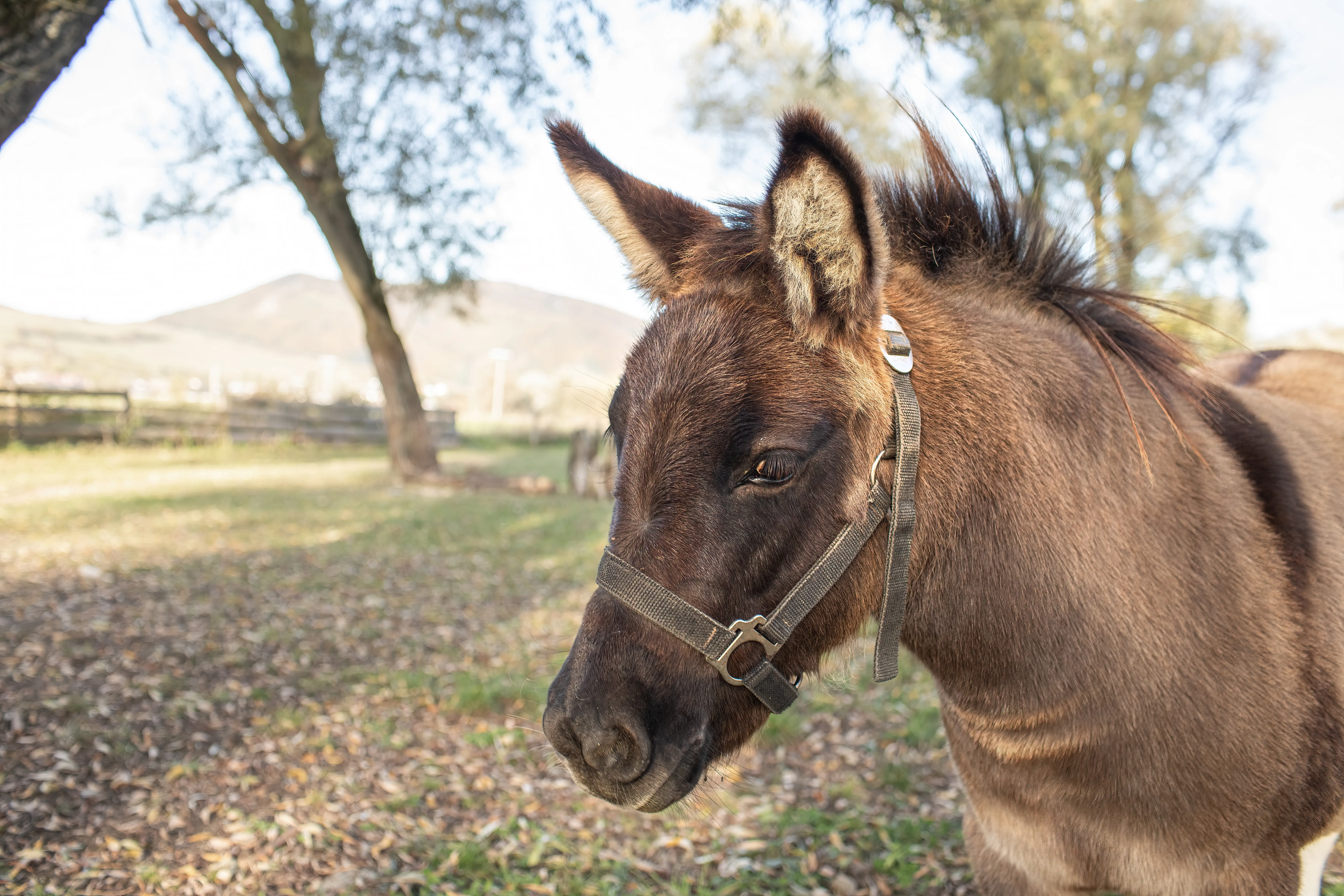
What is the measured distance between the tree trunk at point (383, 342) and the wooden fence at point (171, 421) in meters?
2.98

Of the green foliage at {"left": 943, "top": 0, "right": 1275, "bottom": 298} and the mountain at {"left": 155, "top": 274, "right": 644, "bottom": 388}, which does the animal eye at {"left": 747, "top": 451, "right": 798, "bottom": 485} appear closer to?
the green foliage at {"left": 943, "top": 0, "right": 1275, "bottom": 298}

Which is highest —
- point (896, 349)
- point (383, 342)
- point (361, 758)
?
point (383, 342)

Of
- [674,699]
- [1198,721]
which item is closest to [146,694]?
[674,699]

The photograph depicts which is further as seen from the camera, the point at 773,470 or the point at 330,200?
the point at 330,200

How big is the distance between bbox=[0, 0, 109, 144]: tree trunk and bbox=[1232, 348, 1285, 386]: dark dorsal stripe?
18.0 feet

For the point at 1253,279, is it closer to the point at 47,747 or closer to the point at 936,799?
the point at 936,799

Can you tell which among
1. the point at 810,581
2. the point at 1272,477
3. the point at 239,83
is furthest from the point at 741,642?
the point at 239,83

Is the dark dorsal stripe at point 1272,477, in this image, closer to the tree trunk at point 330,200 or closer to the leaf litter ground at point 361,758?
the leaf litter ground at point 361,758

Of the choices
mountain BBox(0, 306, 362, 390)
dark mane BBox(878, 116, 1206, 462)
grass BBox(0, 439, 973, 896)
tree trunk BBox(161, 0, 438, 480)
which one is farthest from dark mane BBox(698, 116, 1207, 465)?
mountain BBox(0, 306, 362, 390)

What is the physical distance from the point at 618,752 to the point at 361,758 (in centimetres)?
347

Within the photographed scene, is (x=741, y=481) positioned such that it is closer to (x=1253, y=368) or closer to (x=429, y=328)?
(x=1253, y=368)

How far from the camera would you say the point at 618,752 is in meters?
1.59

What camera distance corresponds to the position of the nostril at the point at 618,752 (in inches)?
62.0

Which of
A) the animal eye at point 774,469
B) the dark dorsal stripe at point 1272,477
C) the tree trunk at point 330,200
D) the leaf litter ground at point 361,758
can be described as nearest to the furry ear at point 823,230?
the animal eye at point 774,469
